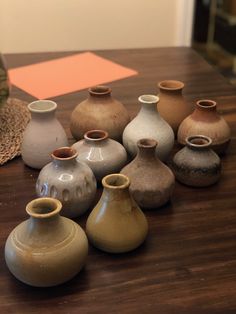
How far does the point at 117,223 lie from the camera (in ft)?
2.33

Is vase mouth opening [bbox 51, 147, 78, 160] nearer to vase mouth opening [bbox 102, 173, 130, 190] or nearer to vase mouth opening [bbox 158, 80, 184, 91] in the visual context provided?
vase mouth opening [bbox 102, 173, 130, 190]

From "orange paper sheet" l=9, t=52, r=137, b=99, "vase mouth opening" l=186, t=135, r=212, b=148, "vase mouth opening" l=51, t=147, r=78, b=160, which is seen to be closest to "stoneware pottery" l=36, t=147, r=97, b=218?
"vase mouth opening" l=51, t=147, r=78, b=160

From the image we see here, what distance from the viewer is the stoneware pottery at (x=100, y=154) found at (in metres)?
0.88

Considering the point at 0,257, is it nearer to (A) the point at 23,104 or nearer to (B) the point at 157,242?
(B) the point at 157,242

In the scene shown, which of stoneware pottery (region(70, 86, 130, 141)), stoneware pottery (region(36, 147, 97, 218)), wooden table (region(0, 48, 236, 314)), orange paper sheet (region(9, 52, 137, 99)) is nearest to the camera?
wooden table (region(0, 48, 236, 314))

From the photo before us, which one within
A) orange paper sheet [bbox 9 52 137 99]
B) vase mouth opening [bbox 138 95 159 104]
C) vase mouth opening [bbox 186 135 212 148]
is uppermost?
vase mouth opening [bbox 138 95 159 104]

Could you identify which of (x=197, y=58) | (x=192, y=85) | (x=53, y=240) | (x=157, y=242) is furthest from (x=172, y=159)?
(x=197, y=58)

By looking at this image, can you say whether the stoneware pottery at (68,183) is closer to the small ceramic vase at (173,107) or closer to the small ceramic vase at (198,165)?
the small ceramic vase at (198,165)

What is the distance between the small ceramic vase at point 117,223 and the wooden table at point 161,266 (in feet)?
0.07

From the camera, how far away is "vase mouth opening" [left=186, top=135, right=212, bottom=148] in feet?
2.95

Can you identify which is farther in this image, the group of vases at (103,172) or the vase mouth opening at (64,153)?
the vase mouth opening at (64,153)

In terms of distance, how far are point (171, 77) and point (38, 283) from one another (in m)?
0.96

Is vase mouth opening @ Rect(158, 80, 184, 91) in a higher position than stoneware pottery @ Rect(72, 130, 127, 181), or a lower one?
higher

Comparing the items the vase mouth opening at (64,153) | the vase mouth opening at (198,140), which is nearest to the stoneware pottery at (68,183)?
the vase mouth opening at (64,153)
